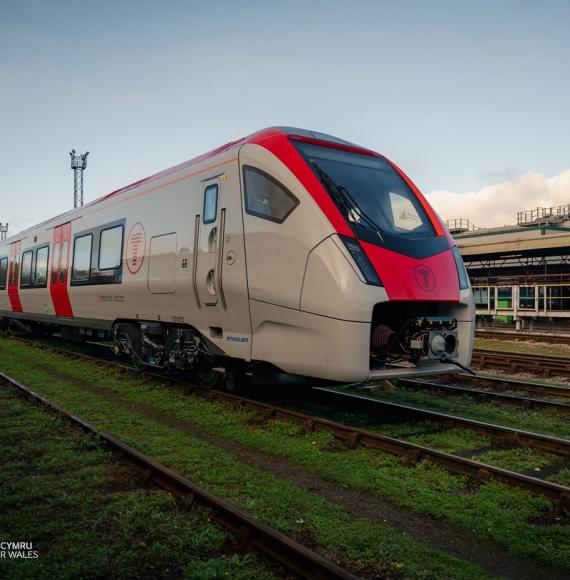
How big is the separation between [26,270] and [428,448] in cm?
1387

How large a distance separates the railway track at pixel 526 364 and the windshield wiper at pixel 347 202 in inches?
283

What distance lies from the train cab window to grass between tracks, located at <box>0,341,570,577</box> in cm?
274

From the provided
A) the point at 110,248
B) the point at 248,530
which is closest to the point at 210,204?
the point at 110,248

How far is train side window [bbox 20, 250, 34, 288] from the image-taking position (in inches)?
627

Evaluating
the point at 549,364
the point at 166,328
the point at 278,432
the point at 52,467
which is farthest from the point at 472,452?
the point at 549,364

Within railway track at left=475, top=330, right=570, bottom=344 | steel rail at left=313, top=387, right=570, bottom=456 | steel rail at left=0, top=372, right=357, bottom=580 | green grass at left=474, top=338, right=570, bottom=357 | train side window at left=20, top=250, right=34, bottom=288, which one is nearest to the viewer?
steel rail at left=0, top=372, right=357, bottom=580

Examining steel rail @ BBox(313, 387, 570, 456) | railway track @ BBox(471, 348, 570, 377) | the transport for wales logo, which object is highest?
railway track @ BBox(471, 348, 570, 377)

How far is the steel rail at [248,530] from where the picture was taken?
337 centimetres

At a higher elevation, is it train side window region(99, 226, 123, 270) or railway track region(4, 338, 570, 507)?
train side window region(99, 226, 123, 270)

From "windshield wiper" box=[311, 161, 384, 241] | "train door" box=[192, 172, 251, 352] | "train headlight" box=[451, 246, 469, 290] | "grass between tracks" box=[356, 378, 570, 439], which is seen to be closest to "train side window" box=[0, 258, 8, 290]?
"train door" box=[192, 172, 251, 352]

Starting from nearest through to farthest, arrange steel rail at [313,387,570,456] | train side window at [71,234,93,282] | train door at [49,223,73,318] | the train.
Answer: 1. steel rail at [313,387,570,456]
2. the train
3. train side window at [71,234,93,282]
4. train door at [49,223,73,318]

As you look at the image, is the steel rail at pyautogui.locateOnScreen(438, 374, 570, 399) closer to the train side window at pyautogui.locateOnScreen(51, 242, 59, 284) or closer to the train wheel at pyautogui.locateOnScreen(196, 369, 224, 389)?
the train wheel at pyautogui.locateOnScreen(196, 369, 224, 389)

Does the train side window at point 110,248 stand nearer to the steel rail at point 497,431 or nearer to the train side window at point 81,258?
the train side window at point 81,258

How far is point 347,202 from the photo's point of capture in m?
6.67
